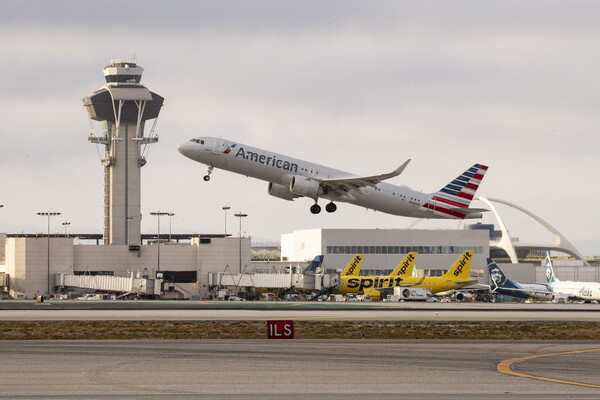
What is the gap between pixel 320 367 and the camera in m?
40.1

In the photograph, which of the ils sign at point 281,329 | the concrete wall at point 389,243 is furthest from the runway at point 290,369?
the concrete wall at point 389,243

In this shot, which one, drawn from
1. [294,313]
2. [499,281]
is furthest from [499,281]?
[294,313]

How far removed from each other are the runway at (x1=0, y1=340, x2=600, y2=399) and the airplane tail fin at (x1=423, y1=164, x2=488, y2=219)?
3844 centimetres

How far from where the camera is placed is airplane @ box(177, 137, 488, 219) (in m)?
80.6

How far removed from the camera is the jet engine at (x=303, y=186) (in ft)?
271

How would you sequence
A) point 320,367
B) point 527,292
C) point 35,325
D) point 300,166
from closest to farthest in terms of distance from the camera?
point 320,367
point 35,325
point 300,166
point 527,292

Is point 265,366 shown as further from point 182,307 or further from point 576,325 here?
point 182,307

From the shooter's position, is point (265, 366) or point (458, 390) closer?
point (458, 390)

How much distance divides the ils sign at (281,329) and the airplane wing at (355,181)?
93.7ft

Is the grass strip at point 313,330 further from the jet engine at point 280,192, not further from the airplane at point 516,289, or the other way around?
the airplane at point 516,289

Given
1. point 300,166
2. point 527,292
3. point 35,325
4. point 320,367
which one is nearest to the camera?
point 320,367

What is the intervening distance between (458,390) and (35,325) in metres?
42.5

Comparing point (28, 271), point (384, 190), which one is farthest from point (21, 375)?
point (28, 271)

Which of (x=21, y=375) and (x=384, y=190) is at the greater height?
(x=384, y=190)
